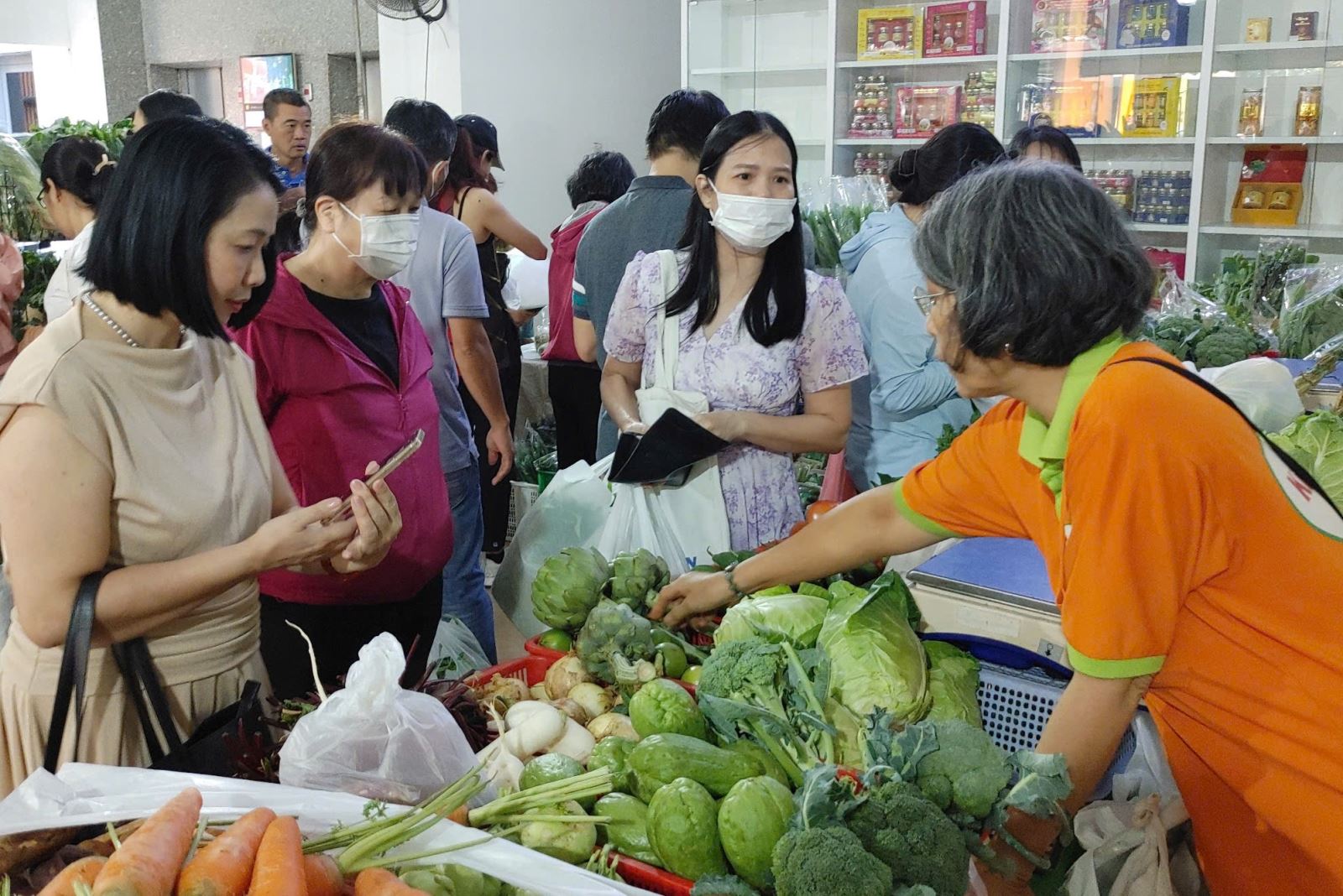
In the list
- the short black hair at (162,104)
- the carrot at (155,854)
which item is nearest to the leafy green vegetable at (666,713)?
the carrot at (155,854)

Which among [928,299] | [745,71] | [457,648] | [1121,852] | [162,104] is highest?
[745,71]

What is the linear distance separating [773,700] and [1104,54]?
5.32 m

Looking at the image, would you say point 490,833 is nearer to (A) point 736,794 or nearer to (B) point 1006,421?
(A) point 736,794

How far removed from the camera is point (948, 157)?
2.99 metres

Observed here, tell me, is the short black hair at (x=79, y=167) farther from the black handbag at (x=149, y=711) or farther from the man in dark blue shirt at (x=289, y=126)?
the black handbag at (x=149, y=711)

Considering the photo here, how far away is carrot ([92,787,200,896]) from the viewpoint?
0.93m

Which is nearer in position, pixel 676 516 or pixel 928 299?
pixel 928 299

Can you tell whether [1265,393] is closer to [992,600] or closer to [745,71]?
[992,600]

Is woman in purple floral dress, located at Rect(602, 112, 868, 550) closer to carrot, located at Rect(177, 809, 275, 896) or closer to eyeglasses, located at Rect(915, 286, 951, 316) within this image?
eyeglasses, located at Rect(915, 286, 951, 316)

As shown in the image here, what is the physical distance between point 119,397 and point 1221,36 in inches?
221


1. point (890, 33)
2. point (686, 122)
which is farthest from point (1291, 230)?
point (686, 122)

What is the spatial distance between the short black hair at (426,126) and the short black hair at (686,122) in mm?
771

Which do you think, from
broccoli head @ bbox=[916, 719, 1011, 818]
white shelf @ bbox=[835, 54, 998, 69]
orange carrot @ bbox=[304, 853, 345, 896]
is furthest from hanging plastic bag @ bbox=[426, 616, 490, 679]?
white shelf @ bbox=[835, 54, 998, 69]

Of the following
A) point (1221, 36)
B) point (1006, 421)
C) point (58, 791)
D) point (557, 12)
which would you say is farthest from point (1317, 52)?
point (58, 791)
